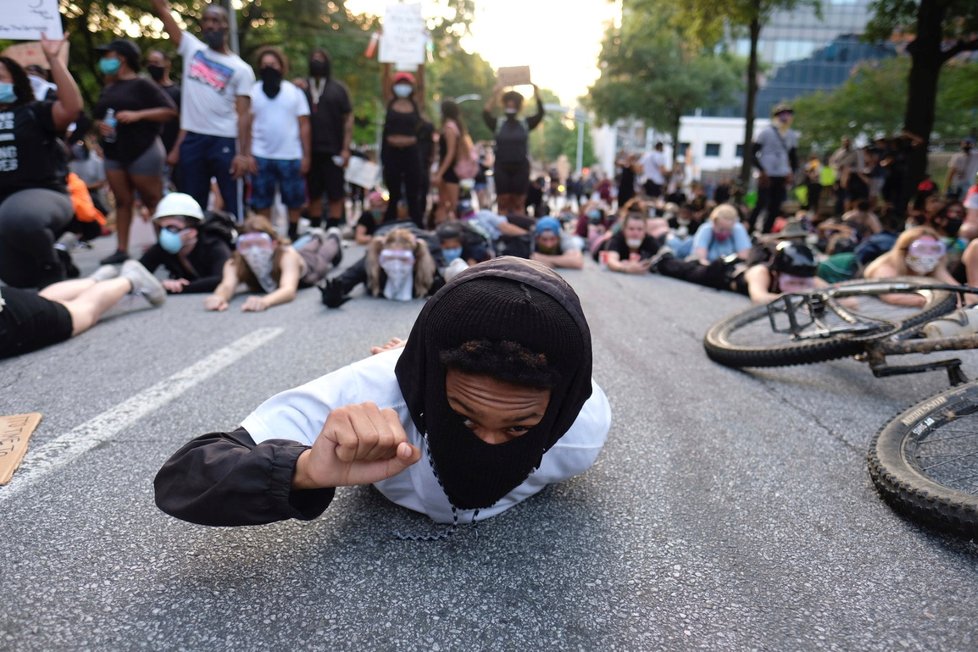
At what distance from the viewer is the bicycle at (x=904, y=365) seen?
1.98 m

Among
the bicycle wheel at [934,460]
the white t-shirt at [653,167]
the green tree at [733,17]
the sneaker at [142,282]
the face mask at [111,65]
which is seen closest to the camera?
the bicycle wheel at [934,460]

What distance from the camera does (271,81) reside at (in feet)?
23.6

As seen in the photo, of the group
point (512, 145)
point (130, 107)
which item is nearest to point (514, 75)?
point (512, 145)

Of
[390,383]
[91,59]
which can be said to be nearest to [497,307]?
[390,383]

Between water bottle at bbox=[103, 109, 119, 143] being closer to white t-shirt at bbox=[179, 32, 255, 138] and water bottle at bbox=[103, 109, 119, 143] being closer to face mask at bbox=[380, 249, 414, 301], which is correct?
white t-shirt at bbox=[179, 32, 255, 138]

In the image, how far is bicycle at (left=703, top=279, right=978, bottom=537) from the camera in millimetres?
1983

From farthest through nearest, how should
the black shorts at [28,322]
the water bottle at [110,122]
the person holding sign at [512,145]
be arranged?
the person holding sign at [512,145] < the water bottle at [110,122] < the black shorts at [28,322]

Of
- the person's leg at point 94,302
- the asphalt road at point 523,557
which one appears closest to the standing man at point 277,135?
the person's leg at point 94,302

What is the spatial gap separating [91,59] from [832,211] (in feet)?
59.0

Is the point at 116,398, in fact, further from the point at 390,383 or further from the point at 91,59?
the point at 91,59

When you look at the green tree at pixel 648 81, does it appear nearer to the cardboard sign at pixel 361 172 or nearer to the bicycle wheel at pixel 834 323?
the cardboard sign at pixel 361 172

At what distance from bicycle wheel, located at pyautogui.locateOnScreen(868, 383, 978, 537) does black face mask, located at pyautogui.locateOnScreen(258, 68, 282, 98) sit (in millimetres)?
6849

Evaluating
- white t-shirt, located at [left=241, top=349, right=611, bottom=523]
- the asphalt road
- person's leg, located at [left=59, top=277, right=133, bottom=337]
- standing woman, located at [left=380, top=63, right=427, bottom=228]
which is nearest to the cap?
standing woman, located at [left=380, top=63, right=427, bottom=228]

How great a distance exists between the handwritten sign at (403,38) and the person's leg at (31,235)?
519 cm
